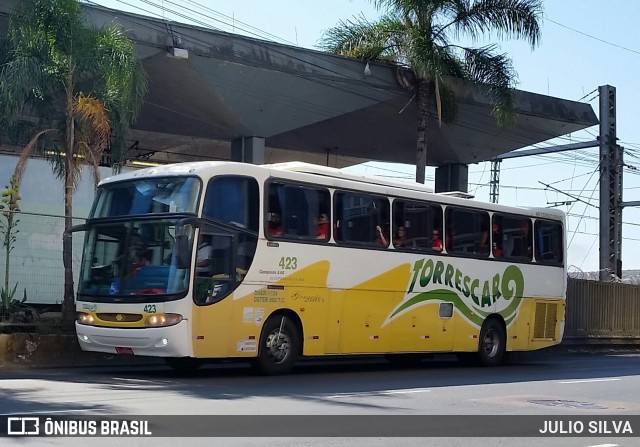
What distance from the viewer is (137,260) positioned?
52.5 ft

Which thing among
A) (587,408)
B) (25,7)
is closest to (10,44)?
(25,7)

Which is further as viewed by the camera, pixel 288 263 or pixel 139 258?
pixel 288 263

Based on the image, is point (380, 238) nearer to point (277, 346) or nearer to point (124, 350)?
point (277, 346)

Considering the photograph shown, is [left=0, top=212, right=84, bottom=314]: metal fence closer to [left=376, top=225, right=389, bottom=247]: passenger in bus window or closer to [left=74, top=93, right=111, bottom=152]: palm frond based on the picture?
[left=74, top=93, right=111, bottom=152]: palm frond

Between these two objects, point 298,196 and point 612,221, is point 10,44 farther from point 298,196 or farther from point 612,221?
point 612,221

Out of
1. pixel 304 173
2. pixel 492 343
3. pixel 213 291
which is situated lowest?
pixel 492 343

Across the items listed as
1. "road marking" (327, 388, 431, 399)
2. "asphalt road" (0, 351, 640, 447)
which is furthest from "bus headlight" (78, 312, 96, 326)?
"road marking" (327, 388, 431, 399)

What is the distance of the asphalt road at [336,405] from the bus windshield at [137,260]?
145cm

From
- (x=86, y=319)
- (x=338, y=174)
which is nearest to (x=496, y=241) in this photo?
(x=338, y=174)

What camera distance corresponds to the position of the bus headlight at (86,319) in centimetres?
1638

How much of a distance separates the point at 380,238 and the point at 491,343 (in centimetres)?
491

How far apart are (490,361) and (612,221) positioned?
50.5 ft

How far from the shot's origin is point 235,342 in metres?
16.3

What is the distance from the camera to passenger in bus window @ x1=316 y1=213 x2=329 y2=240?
17.7 meters
